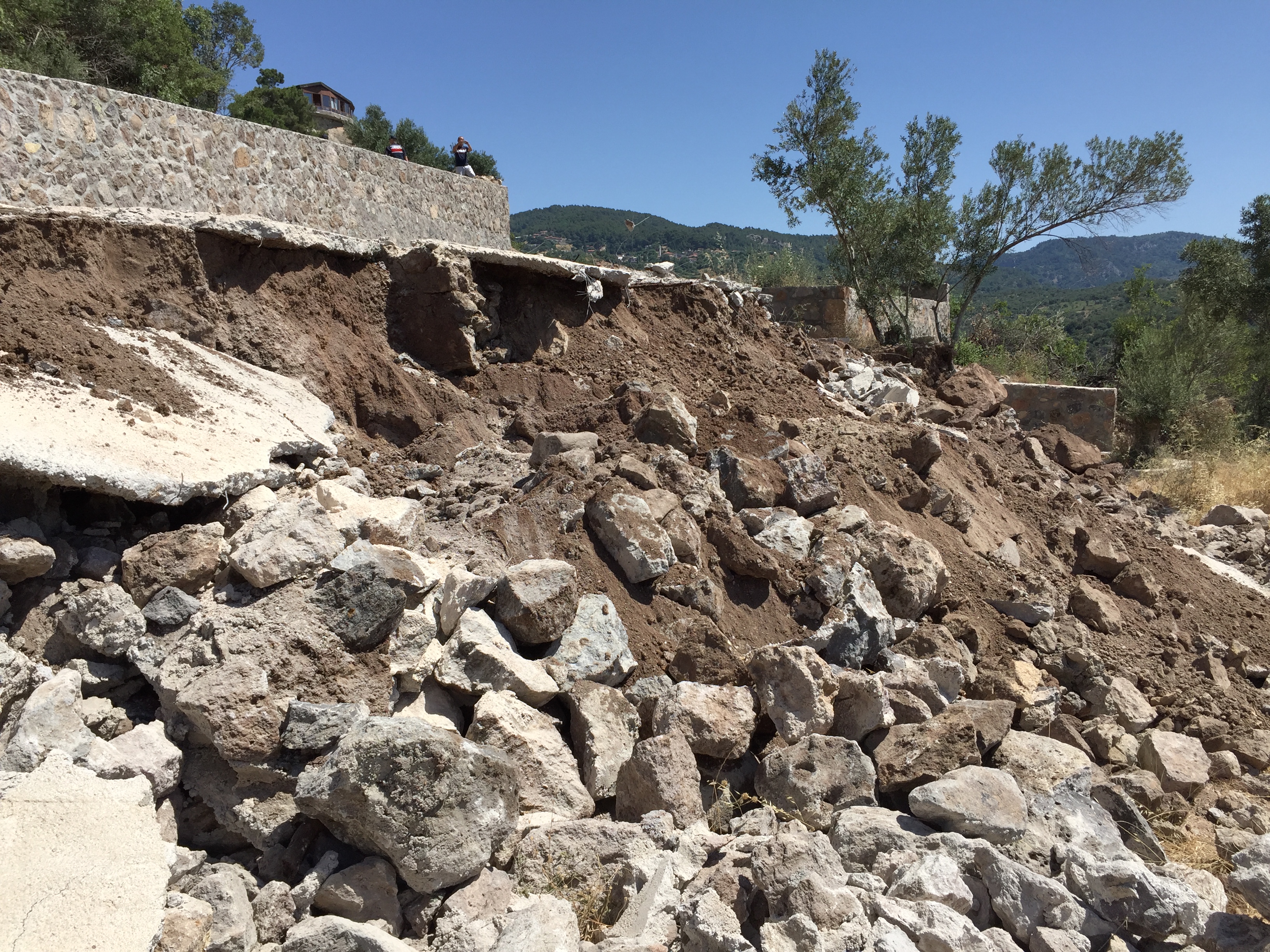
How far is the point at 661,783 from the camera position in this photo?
9.59 ft

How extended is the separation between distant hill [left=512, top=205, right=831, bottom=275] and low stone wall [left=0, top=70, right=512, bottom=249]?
86.5ft

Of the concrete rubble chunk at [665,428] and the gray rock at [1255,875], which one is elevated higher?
the concrete rubble chunk at [665,428]

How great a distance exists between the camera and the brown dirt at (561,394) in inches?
152

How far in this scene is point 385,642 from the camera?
300cm

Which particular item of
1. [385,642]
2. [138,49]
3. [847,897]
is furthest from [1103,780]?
[138,49]

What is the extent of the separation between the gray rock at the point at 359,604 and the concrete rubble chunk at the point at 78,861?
0.73 m

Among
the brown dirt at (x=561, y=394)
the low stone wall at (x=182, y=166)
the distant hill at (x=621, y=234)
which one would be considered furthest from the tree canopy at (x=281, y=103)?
the brown dirt at (x=561, y=394)

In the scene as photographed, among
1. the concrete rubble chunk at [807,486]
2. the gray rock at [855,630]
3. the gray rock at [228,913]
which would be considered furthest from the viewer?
the concrete rubble chunk at [807,486]

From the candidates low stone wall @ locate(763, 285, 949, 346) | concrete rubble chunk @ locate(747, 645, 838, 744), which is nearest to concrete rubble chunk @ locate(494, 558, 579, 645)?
concrete rubble chunk @ locate(747, 645, 838, 744)

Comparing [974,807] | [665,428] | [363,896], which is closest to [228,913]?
[363,896]

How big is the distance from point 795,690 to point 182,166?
20.0ft

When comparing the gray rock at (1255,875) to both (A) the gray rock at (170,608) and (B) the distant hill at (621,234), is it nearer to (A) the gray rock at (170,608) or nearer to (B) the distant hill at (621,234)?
(A) the gray rock at (170,608)

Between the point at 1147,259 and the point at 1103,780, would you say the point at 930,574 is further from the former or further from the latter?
the point at 1147,259

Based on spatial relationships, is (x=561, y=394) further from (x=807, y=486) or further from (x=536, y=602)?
(x=536, y=602)
